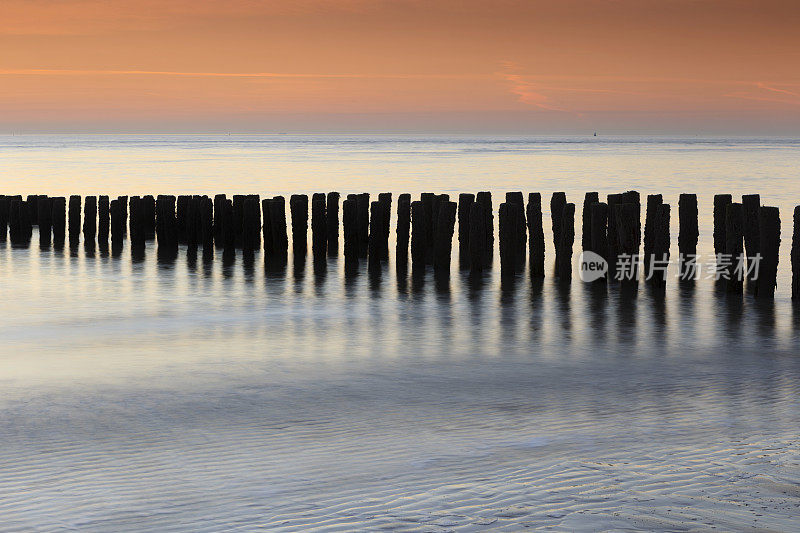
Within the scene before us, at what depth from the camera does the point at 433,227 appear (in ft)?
49.2

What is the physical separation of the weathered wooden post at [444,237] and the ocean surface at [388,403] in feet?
2.06

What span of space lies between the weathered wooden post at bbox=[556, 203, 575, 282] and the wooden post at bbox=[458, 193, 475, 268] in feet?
5.08

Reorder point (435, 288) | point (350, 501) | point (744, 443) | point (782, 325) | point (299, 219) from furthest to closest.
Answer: point (299, 219), point (435, 288), point (782, 325), point (744, 443), point (350, 501)

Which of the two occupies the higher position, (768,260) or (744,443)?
(768,260)

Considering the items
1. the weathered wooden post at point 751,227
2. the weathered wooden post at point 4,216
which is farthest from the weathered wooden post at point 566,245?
the weathered wooden post at point 4,216

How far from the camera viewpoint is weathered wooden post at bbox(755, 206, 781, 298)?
11516mm

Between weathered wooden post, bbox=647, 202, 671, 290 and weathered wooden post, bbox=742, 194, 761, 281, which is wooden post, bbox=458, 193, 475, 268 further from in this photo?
weathered wooden post, bbox=742, 194, 761, 281

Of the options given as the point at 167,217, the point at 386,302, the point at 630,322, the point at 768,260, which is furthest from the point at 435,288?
the point at 167,217

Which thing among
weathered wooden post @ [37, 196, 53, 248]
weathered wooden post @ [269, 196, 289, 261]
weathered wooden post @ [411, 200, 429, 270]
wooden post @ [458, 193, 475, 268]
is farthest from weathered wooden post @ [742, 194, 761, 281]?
weathered wooden post @ [37, 196, 53, 248]

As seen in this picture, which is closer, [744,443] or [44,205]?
[744,443]

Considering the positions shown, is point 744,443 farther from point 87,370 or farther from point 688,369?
point 87,370

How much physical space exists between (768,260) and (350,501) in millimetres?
8236

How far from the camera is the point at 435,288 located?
1288cm

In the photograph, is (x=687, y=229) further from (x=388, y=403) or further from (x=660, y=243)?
(x=388, y=403)
